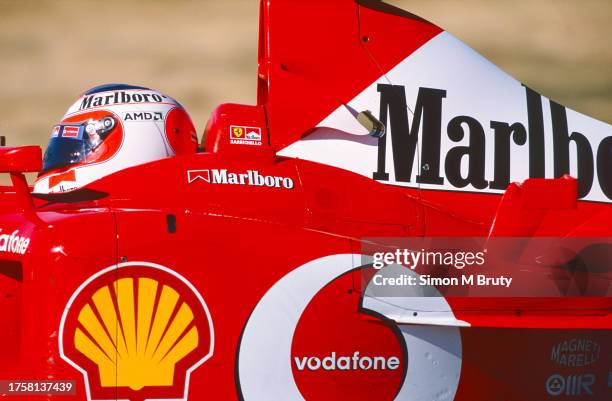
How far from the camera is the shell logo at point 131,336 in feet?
10.5

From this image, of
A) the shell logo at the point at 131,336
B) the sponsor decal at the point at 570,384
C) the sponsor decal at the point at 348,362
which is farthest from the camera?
the sponsor decal at the point at 570,384

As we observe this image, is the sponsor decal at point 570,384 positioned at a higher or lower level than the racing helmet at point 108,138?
lower

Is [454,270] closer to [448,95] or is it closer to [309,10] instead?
[448,95]

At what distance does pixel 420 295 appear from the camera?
11.4 ft

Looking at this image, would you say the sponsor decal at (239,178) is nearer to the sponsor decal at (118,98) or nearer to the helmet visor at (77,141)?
the helmet visor at (77,141)

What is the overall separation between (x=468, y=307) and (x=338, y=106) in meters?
1.13

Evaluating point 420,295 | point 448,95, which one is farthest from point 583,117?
point 420,295

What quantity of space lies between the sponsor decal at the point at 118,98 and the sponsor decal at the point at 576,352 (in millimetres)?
2108

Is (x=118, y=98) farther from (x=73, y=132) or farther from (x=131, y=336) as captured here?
(x=131, y=336)

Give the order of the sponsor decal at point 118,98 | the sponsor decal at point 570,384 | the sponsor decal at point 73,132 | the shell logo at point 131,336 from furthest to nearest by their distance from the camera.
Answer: the sponsor decal at point 118,98 < the sponsor decal at point 73,132 < the sponsor decal at point 570,384 < the shell logo at point 131,336

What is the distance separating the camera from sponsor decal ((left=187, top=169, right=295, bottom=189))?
354 centimetres

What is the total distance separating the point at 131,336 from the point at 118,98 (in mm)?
1363

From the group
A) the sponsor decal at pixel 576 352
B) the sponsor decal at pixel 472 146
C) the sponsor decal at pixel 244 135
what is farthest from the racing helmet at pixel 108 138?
the sponsor decal at pixel 576 352

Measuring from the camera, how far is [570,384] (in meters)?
3.56
